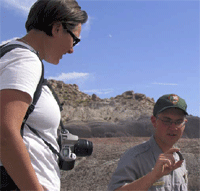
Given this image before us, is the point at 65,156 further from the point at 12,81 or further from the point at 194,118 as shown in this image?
the point at 194,118

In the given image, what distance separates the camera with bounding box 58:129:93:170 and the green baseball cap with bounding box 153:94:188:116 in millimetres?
735

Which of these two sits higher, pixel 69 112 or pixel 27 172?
pixel 27 172

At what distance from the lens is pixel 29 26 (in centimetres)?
213

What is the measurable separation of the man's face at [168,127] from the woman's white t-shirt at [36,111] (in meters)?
1.14

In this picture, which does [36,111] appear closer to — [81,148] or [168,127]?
[81,148]

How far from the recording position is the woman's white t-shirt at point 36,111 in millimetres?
1672

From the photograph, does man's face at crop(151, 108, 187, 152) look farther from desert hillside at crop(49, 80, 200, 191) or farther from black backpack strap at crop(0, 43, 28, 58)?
desert hillside at crop(49, 80, 200, 191)

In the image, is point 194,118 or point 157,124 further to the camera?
point 194,118

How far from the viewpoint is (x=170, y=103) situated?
283 cm

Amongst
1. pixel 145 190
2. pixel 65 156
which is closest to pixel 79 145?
pixel 65 156

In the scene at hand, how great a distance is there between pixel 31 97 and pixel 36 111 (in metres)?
0.18

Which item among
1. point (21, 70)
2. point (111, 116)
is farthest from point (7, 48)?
point (111, 116)

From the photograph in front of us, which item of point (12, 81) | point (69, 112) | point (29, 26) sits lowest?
point (69, 112)

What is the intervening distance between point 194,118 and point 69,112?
15.1 m
